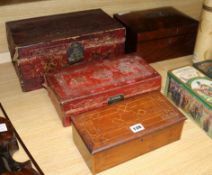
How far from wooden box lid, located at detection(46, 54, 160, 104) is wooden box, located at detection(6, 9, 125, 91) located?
0.16ft

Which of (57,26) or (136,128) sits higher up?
(57,26)

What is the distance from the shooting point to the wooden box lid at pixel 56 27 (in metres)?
0.77

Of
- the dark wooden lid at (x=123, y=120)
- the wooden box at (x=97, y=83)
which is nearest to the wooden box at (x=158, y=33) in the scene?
the wooden box at (x=97, y=83)

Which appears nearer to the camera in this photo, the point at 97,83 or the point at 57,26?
the point at 97,83

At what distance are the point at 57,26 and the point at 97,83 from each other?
24cm

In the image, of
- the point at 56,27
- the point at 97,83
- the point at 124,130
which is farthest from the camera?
the point at 56,27

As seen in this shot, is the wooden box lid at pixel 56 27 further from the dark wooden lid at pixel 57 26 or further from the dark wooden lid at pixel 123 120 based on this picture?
the dark wooden lid at pixel 123 120

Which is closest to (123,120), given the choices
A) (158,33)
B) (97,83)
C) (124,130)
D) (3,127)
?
(124,130)

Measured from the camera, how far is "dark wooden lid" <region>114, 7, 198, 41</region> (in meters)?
0.88

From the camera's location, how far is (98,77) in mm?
742

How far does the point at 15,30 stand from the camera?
31.9 inches

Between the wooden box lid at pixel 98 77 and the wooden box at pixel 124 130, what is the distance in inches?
2.3

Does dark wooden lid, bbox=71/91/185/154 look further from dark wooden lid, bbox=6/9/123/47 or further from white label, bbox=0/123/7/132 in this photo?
dark wooden lid, bbox=6/9/123/47

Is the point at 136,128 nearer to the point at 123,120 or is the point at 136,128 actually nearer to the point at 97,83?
the point at 123,120
